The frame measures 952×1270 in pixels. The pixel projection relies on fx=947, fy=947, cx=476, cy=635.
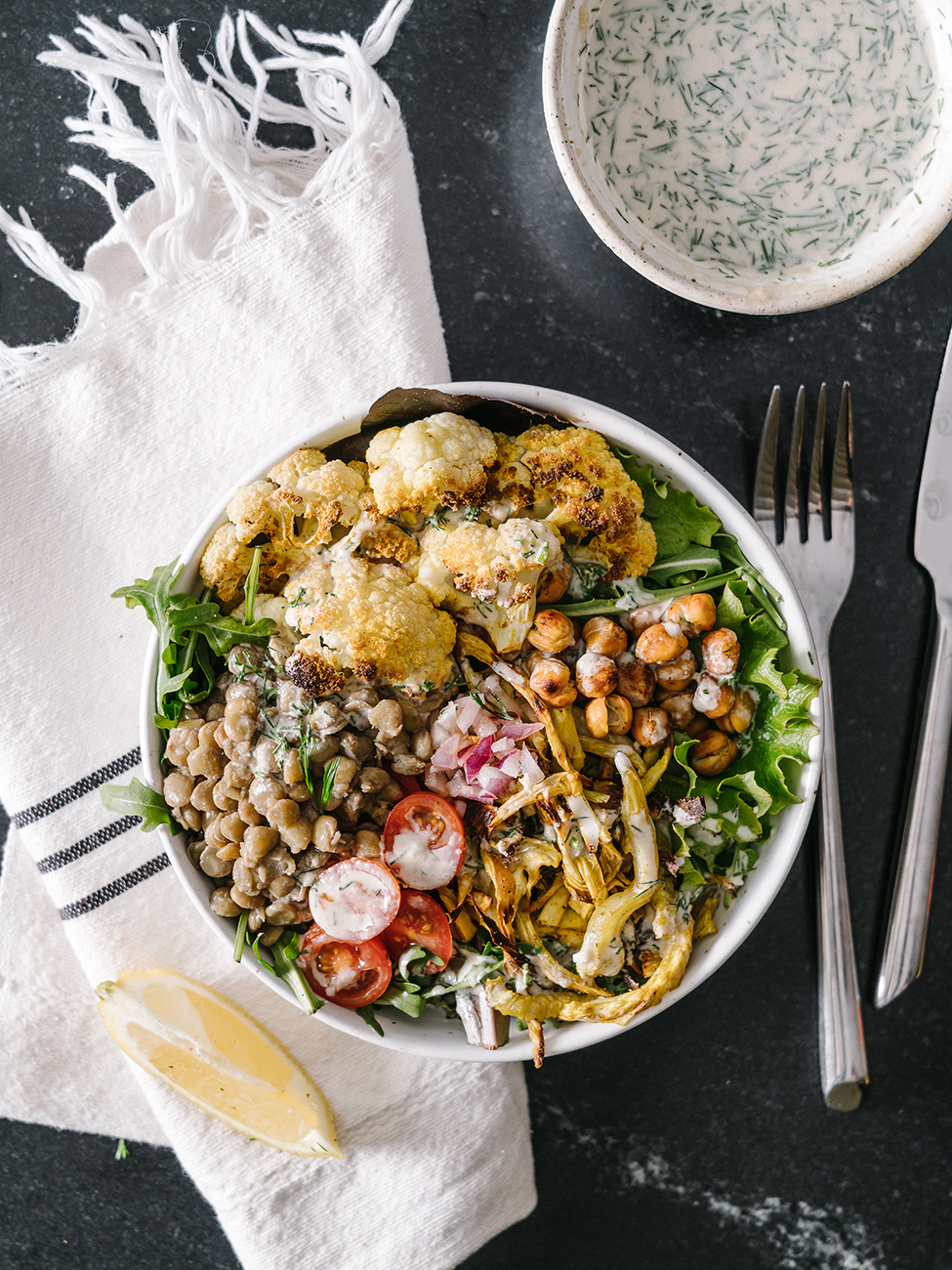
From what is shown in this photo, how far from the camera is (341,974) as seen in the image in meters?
1.81

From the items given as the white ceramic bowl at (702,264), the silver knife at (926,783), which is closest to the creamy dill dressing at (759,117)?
the white ceramic bowl at (702,264)

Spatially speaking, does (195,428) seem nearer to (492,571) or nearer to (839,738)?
(492,571)

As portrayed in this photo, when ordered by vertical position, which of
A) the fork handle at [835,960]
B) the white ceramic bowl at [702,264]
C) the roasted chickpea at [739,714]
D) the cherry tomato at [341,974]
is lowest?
the fork handle at [835,960]

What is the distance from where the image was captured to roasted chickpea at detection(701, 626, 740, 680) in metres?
1.77

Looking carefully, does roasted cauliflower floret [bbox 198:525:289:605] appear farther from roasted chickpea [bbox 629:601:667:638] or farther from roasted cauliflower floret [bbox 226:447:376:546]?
roasted chickpea [bbox 629:601:667:638]

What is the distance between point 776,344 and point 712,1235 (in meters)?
2.14

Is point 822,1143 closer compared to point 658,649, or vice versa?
point 658,649

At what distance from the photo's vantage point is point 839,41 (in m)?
1.93

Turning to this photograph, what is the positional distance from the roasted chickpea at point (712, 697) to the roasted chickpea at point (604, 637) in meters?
0.17

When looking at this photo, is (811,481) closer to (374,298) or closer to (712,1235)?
(374,298)

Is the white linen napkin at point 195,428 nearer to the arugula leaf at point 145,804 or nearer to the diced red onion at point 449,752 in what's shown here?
the arugula leaf at point 145,804

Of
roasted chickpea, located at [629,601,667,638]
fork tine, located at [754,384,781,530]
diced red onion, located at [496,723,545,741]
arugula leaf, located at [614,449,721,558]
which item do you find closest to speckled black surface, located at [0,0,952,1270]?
fork tine, located at [754,384,781,530]

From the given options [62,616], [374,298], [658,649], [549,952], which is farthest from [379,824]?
[374,298]

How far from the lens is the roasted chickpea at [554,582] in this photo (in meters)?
1.75
